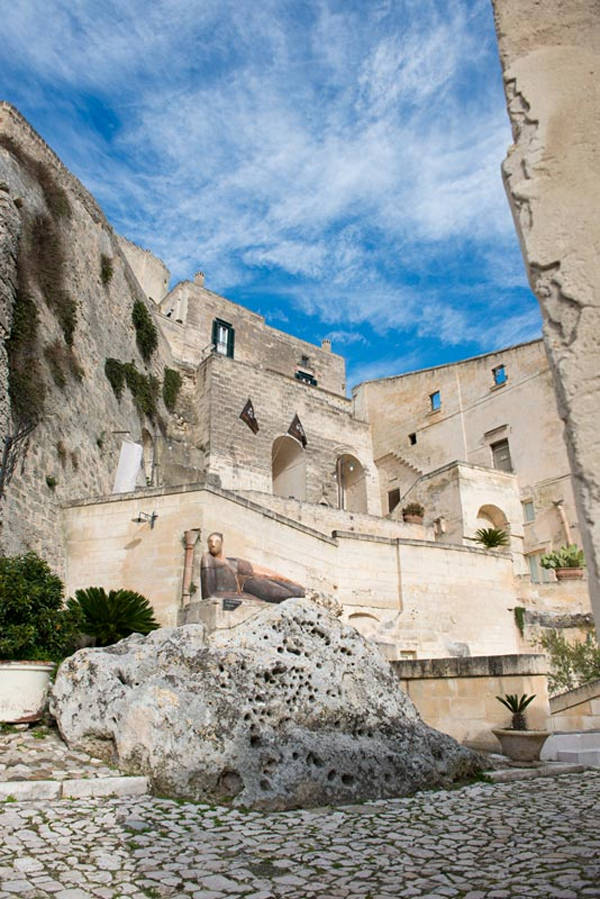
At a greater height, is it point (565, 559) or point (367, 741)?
point (565, 559)

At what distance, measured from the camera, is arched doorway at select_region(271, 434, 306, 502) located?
98.1 ft

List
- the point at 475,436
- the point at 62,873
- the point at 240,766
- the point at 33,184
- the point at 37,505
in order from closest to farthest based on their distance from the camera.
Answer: the point at 62,873 → the point at 240,766 → the point at 37,505 → the point at 33,184 → the point at 475,436

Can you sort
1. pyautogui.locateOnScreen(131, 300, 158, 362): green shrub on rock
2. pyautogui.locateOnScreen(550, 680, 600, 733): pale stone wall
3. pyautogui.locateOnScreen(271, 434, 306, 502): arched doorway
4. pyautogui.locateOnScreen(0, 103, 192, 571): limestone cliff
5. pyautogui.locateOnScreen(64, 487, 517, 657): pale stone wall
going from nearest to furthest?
pyautogui.locateOnScreen(550, 680, 600, 733): pale stone wall
pyautogui.locateOnScreen(0, 103, 192, 571): limestone cliff
pyautogui.locateOnScreen(64, 487, 517, 657): pale stone wall
pyautogui.locateOnScreen(131, 300, 158, 362): green shrub on rock
pyautogui.locateOnScreen(271, 434, 306, 502): arched doorway

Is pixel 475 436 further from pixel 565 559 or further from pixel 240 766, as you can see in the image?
Answer: pixel 240 766

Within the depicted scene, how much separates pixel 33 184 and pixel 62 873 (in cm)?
1634

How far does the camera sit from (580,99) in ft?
7.34

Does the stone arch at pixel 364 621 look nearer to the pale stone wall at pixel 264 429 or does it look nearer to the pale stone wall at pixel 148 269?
the pale stone wall at pixel 264 429

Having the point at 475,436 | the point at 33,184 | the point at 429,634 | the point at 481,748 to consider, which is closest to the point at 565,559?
the point at 429,634

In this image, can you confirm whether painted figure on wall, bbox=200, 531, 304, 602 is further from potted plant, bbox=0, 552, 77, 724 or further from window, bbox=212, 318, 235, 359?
window, bbox=212, 318, 235, 359

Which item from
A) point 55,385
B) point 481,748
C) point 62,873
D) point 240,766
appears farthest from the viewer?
point 55,385

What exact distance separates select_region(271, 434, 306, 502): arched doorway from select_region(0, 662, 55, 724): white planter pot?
75.3 ft

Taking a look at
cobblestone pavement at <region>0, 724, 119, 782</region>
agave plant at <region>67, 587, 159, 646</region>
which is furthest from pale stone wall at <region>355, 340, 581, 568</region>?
cobblestone pavement at <region>0, 724, 119, 782</region>

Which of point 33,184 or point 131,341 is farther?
point 131,341

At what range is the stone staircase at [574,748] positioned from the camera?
25.6ft
